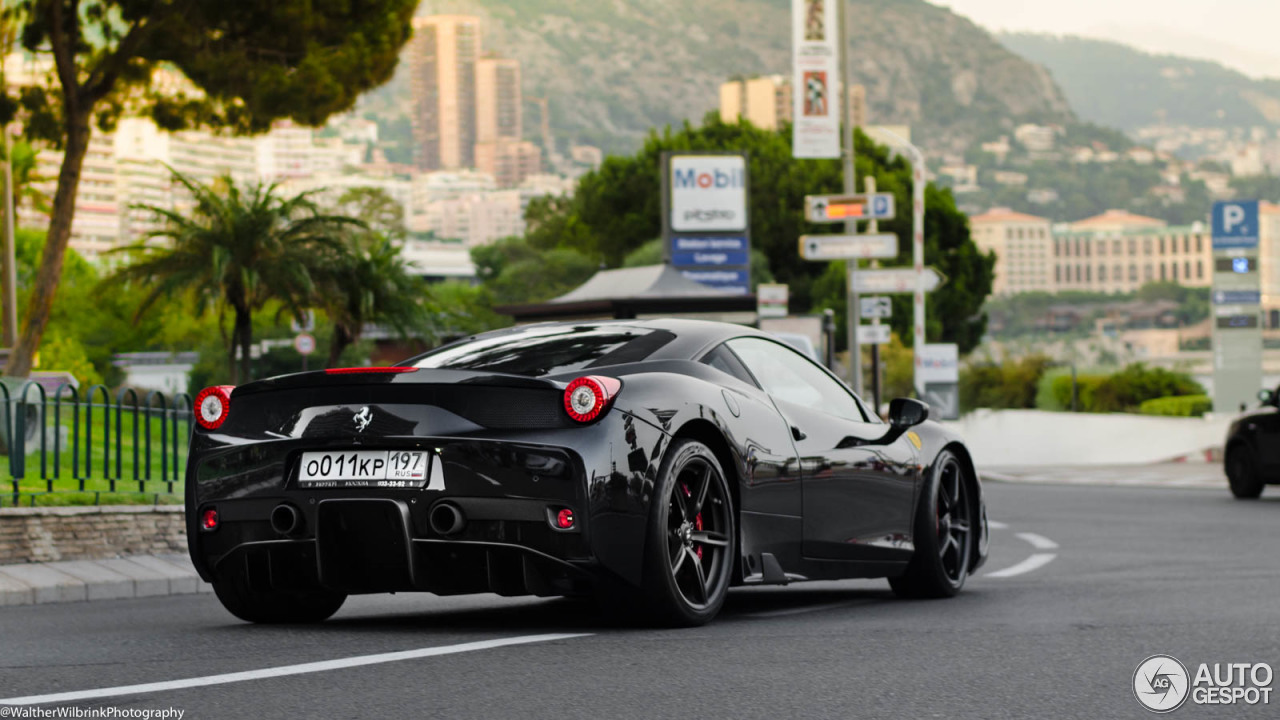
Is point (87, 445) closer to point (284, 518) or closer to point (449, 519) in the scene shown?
point (284, 518)

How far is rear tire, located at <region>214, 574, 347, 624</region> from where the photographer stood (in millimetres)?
6660

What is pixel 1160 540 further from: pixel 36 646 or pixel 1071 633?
pixel 36 646

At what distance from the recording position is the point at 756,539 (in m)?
6.80

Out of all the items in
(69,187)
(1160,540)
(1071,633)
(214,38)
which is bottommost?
(1160,540)

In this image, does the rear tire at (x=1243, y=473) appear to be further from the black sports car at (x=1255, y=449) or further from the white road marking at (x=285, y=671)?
the white road marking at (x=285, y=671)

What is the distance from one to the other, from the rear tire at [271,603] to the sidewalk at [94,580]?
274 centimetres

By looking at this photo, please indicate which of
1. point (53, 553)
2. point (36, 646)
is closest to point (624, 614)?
point (36, 646)

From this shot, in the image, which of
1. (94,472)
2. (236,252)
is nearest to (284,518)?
(94,472)

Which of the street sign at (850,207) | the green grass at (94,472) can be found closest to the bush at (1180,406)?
the street sign at (850,207)

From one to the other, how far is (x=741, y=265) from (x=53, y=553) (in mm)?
46840

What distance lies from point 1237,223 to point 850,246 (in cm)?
875

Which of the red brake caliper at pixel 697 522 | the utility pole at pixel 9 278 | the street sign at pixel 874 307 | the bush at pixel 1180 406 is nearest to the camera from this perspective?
the red brake caliper at pixel 697 522

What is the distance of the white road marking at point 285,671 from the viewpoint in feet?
15.4

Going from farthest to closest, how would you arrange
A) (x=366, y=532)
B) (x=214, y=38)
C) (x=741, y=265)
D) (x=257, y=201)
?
(x=741, y=265)
(x=257, y=201)
(x=214, y=38)
(x=366, y=532)
